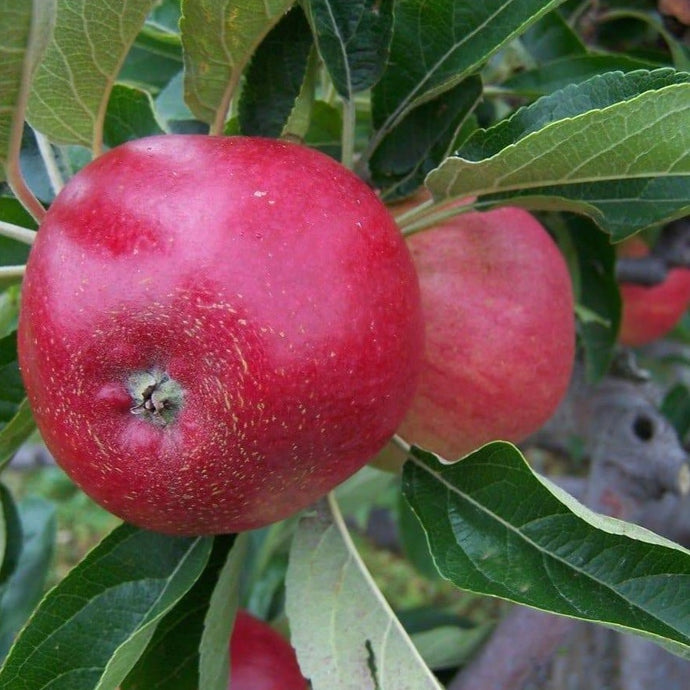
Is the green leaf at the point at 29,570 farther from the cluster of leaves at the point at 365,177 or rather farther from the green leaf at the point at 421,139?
the green leaf at the point at 421,139

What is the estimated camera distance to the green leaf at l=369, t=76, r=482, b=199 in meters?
0.81

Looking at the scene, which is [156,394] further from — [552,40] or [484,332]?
[552,40]

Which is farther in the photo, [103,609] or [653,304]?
[653,304]

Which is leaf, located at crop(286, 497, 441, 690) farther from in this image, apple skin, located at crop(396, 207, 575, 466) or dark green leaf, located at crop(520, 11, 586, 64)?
dark green leaf, located at crop(520, 11, 586, 64)

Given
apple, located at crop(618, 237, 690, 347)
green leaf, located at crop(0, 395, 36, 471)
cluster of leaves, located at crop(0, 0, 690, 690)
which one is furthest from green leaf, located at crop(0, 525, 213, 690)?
apple, located at crop(618, 237, 690, 347)

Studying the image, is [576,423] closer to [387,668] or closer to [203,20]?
[387,668]

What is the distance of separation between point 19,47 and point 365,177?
383 mm

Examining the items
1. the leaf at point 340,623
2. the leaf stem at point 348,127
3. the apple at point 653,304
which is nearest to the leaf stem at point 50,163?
the leaf stem at point 348,127

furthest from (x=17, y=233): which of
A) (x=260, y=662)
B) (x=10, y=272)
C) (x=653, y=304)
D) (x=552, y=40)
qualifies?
(x=653, y=304)

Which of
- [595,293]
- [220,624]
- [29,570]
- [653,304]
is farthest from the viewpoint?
[653,304]

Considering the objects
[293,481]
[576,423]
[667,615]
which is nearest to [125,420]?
[293,481]

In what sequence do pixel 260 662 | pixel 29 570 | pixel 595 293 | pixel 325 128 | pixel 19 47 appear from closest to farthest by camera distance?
pixel 19 47, pixel 325 128, pixel 260 662, pixel 595 293, pixel 29 570

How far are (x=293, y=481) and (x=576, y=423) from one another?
1.03 meters

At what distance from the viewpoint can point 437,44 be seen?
2.46 ft
